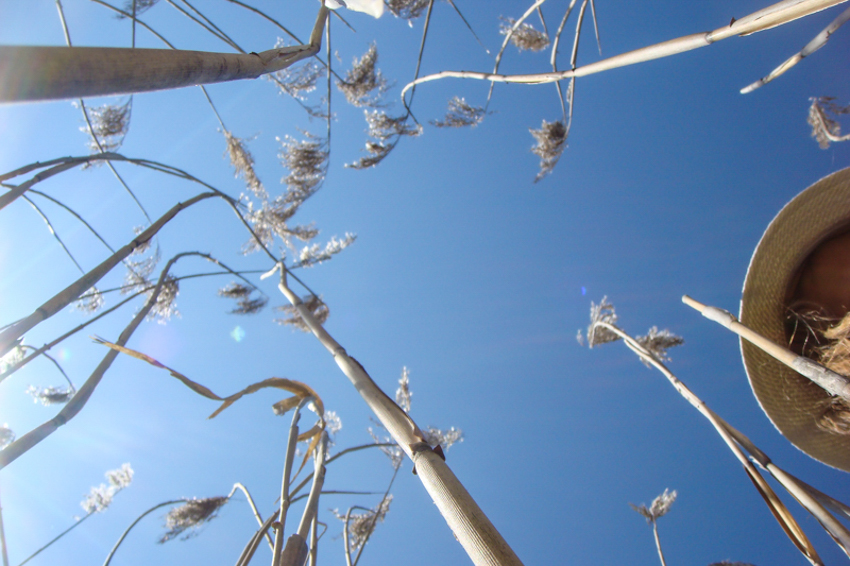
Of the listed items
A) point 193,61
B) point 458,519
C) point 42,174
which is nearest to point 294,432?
point 458,519

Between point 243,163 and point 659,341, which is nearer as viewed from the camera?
point 243,163

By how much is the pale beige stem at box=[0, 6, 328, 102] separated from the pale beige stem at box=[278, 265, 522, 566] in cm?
51

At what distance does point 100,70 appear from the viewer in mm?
408

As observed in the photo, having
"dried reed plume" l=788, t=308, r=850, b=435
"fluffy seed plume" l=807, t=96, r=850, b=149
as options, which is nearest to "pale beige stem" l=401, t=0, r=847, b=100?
"dried reed plume" l=788, t=308, r=850, b=435

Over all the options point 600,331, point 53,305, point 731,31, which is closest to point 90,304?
point 53,305

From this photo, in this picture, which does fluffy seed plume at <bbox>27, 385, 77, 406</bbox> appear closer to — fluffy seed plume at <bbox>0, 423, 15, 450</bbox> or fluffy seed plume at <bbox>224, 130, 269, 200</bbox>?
fluffy seed plume at <bbox>0, 423, 15, 450</bbox>

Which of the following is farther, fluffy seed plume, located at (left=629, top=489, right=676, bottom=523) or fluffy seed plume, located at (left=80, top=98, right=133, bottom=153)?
fluffy seed plume, located at (left=629, top=489, right=676, bottom=523)

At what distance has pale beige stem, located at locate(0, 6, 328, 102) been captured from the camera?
35 centimetres

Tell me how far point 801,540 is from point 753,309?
1155 mm

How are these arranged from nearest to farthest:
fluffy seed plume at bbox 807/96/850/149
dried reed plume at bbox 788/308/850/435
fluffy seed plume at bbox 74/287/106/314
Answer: dried reed plume at bbox 788/308/850/435 < fluffy seed plume at bbox 74/287/106/314 < fluffy seed plume at bbox 807/96/850/149

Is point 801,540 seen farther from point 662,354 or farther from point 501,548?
point 662,354

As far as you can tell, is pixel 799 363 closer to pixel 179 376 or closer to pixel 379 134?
pixel 179 376

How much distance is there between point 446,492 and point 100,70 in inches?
22.2

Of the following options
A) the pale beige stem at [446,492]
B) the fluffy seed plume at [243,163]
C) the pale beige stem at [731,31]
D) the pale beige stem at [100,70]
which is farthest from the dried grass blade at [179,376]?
the fluffy seed plume at [243,163]
